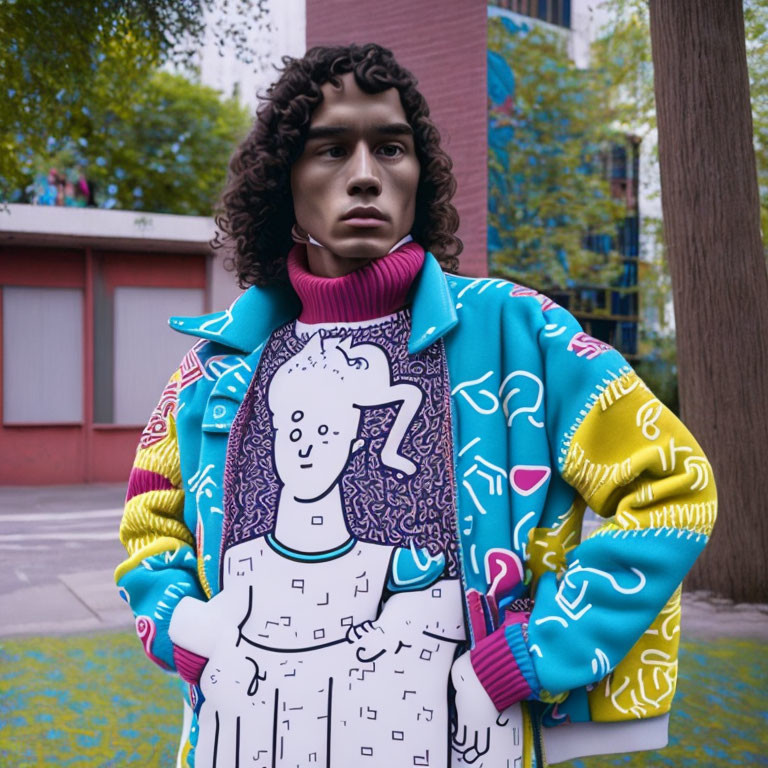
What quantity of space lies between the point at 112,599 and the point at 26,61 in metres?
3.76

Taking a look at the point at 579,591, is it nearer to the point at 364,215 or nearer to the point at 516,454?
the point at 516,454

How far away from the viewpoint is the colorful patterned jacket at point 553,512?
5.15ft

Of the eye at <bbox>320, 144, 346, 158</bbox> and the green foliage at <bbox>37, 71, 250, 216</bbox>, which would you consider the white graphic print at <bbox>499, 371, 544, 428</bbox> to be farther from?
the green foliage at <bbox>37, 71, 250, 216</bbox>

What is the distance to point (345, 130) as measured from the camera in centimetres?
186

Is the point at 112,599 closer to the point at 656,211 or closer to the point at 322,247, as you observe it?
the point at 322,247

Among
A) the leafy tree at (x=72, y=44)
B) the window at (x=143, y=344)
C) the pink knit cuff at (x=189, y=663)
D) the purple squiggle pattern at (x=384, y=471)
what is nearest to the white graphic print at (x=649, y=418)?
the purple squiggle pattern at (x=384, y=471)

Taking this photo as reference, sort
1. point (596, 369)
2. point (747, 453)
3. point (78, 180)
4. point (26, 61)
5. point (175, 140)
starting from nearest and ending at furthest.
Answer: point (596, 369)
point (747, 453)
point (26, 61)
point (78, 180)
point (175, 140)

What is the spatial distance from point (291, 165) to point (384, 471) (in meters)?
0.68

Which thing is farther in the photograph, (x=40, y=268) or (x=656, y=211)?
(x=656, y=211)

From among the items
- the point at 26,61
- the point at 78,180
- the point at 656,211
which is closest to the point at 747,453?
the point at 26,61

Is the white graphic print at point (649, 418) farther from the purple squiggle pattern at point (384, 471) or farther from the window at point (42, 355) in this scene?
the window at point (42, 355)

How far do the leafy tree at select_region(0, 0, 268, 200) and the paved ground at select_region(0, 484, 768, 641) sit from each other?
3.01 m

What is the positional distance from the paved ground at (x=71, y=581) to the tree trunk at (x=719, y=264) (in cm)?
40

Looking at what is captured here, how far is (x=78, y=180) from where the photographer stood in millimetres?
20938
